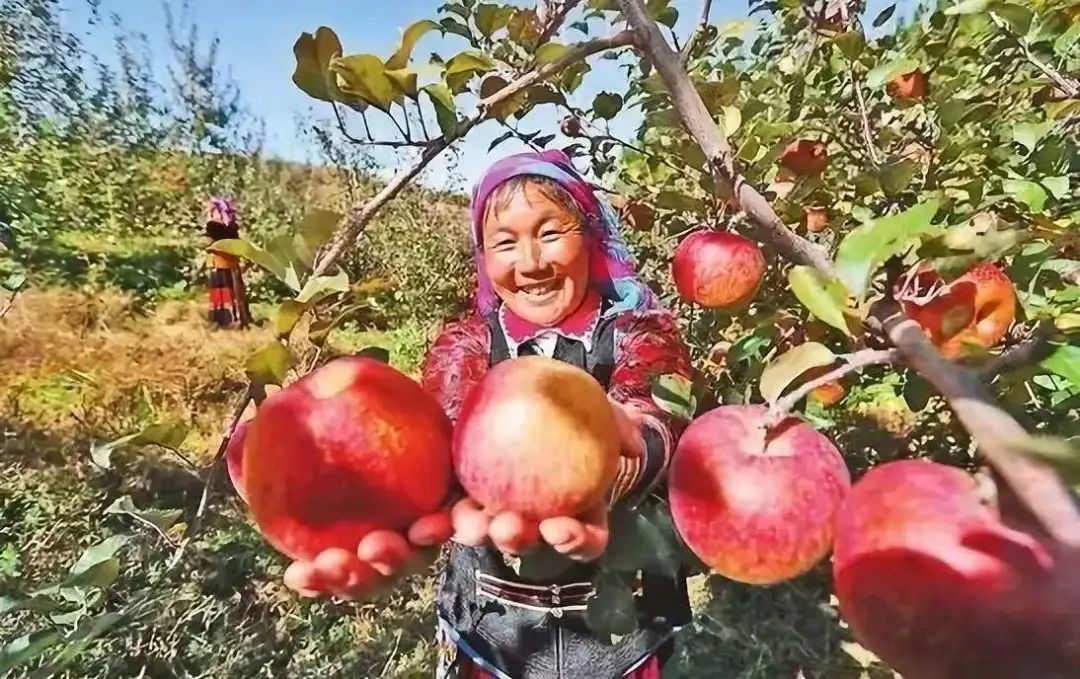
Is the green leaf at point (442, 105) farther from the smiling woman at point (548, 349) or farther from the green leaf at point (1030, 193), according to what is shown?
the green leaf at point (1030, 193)

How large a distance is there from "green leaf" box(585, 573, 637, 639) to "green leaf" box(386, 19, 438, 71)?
0.32 metres

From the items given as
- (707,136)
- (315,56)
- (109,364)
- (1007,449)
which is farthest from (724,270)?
(109,364)

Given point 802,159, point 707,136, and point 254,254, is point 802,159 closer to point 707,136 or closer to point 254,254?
point 707,136

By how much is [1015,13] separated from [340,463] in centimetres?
61

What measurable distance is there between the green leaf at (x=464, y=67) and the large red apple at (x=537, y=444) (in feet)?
0.59

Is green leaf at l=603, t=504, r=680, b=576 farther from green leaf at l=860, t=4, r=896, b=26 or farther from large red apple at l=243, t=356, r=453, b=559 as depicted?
green leaf at l=860, t=4, r=896, b=26

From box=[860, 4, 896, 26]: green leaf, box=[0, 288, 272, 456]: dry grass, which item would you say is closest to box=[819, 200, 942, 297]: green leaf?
box=[860, 4, 896, 26]: green leaf

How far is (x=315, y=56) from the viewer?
0.50 metres

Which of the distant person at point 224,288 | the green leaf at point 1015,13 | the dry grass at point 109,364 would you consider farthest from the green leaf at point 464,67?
the distant person at point 224,288

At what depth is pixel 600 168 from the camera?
1.33m

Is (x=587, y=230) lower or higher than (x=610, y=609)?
higher

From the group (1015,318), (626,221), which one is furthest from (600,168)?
(1015,318)

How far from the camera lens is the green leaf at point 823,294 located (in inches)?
14.6

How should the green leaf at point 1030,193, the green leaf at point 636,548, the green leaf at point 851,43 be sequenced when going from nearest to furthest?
1. the green leaf at point 636,548
2. the green leaf at point 1030,193
3. the green leaf at point 851,43
